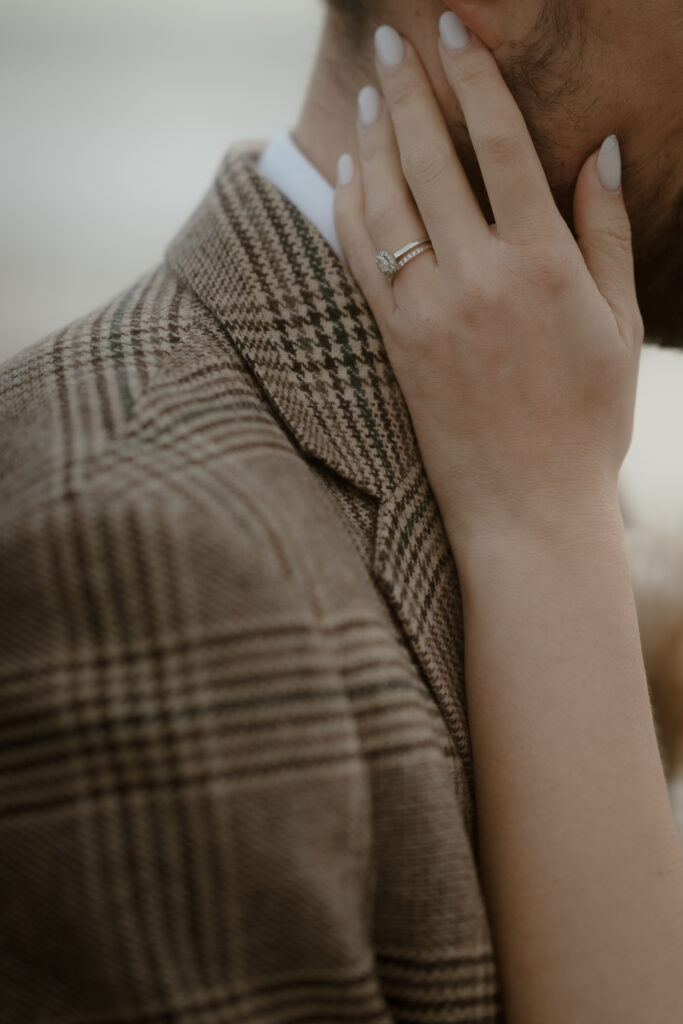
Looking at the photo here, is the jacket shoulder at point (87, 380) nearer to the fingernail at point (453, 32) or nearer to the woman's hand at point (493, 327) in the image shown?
the woman's hand at point (493, 327)

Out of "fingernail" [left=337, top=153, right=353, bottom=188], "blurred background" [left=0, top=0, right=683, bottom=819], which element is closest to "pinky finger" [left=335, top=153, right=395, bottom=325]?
"fingernail" [left=337, top=153, right=353, bottom=188]

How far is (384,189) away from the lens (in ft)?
2.26

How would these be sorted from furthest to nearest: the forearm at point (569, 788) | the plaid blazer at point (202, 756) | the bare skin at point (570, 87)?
the bare skin at point (570, 87), the forearm at point (569, 788), the plaid blazer at point (202, 756)

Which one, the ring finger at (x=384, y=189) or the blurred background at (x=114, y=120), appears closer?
the ring finger at (x=384, y=189)

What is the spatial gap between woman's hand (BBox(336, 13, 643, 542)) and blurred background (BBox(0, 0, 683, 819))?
1.02 meters

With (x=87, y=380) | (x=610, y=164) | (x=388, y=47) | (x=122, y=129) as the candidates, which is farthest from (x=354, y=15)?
(x=122, y=129)

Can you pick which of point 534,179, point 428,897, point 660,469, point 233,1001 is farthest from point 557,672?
point 660,469

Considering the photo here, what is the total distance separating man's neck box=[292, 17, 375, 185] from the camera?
0.73 meters

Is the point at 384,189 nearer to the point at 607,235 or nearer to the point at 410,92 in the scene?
the point at 410,92

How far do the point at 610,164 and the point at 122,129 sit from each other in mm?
1491

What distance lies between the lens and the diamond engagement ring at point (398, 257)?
67 cm

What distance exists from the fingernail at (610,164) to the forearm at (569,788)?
32cm

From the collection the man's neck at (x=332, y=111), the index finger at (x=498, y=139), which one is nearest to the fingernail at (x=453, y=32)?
the index finger at (x=498, y=139)

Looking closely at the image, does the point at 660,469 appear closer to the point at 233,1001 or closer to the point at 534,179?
the point at 534,179
